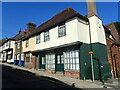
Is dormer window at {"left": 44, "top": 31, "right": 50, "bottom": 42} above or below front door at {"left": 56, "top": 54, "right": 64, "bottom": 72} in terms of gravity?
above

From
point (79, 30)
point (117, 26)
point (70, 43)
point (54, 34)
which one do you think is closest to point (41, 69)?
point (54, 34)

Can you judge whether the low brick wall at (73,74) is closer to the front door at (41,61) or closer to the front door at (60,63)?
the front door at (60,63)

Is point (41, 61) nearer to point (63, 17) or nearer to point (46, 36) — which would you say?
point (46, 36)

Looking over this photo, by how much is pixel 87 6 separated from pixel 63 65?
8.58 metres

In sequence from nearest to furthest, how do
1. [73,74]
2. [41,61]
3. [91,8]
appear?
[73,74] → [91,8] → [41,61]

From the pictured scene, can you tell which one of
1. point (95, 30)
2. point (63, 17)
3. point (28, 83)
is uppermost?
point (63, 17)

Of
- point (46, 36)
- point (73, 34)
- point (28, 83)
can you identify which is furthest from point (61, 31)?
point (28, 83)

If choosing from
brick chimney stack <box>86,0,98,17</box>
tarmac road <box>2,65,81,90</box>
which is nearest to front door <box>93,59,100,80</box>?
tarmac road <box>2,65,81,90</box>

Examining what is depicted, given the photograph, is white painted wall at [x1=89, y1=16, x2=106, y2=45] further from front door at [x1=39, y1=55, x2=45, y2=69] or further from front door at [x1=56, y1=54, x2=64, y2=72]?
front door at [x1=39, y1=55, x2=45, y2=69]

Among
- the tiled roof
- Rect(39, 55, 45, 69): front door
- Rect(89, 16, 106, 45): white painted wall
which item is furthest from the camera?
Rect(39, 55, 45, 69): front door

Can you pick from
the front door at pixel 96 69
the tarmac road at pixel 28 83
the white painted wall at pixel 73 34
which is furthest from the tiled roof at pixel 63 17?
the tarmac road at pixel 28 83

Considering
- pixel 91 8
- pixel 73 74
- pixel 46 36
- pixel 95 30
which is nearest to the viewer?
pixel 73 74

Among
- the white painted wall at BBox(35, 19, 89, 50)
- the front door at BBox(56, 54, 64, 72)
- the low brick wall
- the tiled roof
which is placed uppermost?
the tiled roof

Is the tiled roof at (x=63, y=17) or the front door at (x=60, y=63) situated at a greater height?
the tiled roof at (x=63, y=17)
